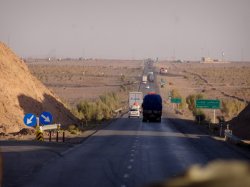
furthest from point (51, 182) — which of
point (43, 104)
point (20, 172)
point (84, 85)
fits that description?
point (84, 85)

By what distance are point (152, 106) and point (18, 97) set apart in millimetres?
20651

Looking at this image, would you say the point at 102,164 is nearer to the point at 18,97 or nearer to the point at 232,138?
the point at 232,138

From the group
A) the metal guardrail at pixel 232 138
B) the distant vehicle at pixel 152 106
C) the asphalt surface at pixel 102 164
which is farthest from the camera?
the distant vehicle at pixel 152 106

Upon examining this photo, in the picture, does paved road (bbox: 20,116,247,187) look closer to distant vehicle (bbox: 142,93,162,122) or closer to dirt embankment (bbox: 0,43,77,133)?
dirt embankment (bbox: 0,43,77,133)

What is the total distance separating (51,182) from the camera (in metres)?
18.5

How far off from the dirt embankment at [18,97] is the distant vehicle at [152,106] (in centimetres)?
925

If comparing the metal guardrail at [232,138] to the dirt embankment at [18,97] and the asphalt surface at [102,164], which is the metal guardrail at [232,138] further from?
the dirt embankment at [18,97]

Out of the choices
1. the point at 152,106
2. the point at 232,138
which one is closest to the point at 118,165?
the point at 232,138

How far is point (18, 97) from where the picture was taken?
5238cm

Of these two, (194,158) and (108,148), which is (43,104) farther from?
(194,158)

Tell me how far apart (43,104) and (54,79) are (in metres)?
125

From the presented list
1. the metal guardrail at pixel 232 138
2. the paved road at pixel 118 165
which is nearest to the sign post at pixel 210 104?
the metal guardrail at pixel 232 138

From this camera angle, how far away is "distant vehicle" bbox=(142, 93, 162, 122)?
69.0 metres

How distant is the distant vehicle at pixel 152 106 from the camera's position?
69.0 meters
